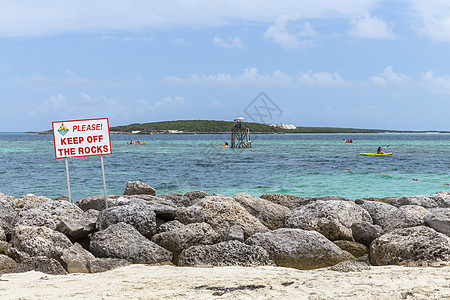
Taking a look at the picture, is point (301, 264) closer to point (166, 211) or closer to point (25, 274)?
point (166, 211)

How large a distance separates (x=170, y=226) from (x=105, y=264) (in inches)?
61.5

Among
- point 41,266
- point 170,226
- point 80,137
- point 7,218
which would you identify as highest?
point 80,137

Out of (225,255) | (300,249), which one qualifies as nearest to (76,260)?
(225,255)

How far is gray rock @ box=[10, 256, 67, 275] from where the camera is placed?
5.85 meters

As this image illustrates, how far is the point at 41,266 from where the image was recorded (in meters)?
5.92

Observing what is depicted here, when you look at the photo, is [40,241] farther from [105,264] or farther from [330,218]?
[330,218]

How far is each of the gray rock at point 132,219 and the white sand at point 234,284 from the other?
4.77 feet

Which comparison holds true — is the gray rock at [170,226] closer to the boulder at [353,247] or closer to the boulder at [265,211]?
the boulder at [265,211]

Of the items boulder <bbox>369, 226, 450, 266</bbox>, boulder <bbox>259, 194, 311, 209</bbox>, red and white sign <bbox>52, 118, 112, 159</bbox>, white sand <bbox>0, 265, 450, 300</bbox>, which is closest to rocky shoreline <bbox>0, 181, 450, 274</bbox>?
boulder <bbox>369, 226, 450, 266</bbox>

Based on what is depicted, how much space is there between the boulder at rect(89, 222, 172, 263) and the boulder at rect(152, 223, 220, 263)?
170 millimetres

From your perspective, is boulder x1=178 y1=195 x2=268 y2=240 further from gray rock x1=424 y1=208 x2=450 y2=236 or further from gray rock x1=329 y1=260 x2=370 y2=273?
gray rock x1=424 y1=208 x2=450 y2=236

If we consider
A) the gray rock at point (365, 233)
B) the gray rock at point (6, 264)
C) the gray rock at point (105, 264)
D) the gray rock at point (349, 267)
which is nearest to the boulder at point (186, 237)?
the gray rock at point (105, 264)

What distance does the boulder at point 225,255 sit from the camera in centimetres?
602

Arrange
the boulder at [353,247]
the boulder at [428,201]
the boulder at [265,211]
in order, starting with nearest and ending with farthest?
the boulder at [353,247] → the boulder at [265,211] → the boulder at [428,201]
